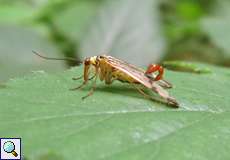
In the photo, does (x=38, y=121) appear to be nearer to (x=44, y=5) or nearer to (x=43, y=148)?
(x=43, y=148)

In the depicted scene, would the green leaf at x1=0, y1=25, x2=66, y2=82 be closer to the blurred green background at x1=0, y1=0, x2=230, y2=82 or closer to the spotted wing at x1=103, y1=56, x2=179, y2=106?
the blurred green background at x1=0, y1=0, x2=230, y2=82

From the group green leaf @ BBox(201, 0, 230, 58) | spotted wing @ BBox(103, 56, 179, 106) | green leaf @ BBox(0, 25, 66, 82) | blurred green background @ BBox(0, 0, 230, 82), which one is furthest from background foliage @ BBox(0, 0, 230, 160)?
blurred green background @ BBox(0, 0, 230, 82)

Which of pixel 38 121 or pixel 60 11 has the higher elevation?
pixel 38 121

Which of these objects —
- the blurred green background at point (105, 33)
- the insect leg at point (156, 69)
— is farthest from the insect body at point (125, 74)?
the blurred green background at point (105, 33)

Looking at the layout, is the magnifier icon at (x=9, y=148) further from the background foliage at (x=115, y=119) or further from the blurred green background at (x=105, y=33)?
the blurred green background at (x=105, y=33)

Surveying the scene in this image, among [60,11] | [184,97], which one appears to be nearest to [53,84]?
[184,97]

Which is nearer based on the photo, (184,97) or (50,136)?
(50,136)

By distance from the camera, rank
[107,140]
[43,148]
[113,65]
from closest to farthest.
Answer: [43,148] < [107,140] < [113,65]
